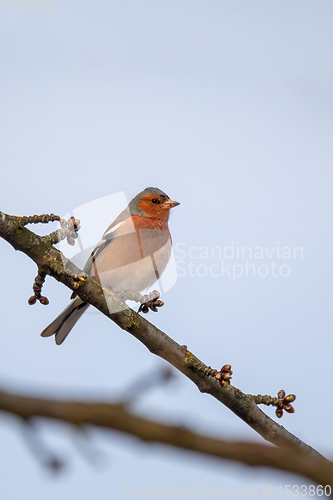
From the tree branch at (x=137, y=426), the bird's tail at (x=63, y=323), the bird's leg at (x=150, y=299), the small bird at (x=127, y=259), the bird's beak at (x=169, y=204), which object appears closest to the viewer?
the tree branch at (x=137, y=426)

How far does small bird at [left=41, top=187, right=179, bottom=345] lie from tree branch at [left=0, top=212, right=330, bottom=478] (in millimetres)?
2078

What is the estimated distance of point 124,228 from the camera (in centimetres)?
823

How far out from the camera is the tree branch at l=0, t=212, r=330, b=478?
488 centimetres

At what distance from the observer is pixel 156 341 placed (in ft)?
17.1

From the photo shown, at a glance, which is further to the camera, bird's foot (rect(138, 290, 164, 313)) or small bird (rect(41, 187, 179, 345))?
small bird (rect(41, 187, 179, 345))

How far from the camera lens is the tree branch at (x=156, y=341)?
4.88 meters

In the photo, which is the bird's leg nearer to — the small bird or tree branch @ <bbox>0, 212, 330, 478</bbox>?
tree branch @ <bbox>0, 212, 330, 478</bbox>

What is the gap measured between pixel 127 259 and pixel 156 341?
248cm

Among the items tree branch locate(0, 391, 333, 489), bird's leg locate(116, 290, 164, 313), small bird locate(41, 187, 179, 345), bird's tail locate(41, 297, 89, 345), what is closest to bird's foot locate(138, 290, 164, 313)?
bird's leg locate(116, 290, 164, 313)

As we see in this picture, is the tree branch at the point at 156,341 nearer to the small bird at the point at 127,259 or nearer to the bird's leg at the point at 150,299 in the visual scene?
the bird's leg at the point at 150,299

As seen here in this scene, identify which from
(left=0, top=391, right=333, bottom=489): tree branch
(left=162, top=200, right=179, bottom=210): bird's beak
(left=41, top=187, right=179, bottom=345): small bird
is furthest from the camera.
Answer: (left=162, top=200, right=179, bottom=210): bird's beak

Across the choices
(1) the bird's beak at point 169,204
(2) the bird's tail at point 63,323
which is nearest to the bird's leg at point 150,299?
(2) the bird's tail at point 63,323

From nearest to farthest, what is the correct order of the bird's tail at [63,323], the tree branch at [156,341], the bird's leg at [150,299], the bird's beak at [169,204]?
the tree branch at [156,341], the bird's leg at [150,299], the bird's tail at [63,323], the bird's beak at [169,204]

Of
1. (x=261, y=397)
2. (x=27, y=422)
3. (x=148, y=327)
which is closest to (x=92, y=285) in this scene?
(x=148, y=327)
